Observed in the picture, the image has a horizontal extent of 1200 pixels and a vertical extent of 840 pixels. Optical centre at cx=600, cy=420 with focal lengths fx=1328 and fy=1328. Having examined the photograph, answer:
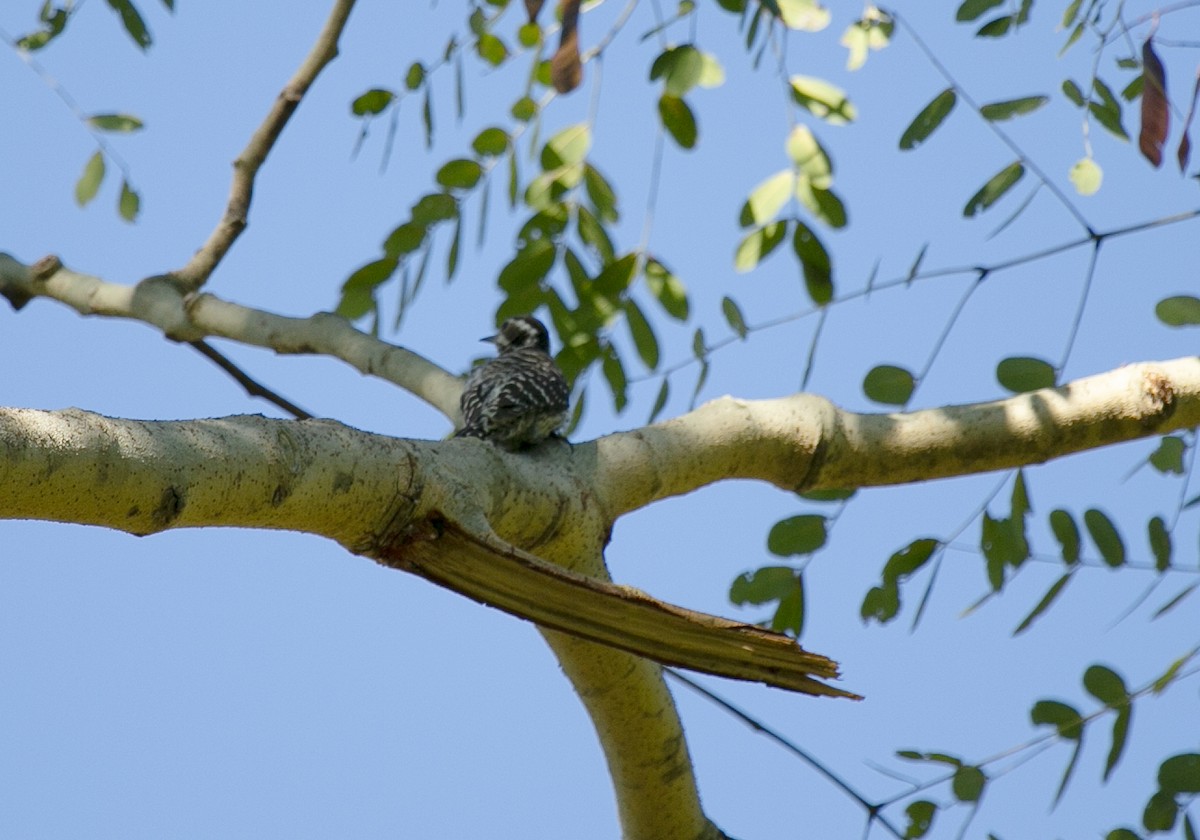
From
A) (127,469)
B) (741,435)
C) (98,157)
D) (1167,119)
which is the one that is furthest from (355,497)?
(98,157)

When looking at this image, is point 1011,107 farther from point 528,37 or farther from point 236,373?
point 236,373

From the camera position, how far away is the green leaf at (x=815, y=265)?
3.48 metres

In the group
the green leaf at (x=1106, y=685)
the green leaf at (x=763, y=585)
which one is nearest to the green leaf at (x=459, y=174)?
the green leaf at (x=763, y=585)

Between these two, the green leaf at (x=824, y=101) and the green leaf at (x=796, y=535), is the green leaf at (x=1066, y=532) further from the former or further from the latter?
the green leaf at (x=824, y=101)

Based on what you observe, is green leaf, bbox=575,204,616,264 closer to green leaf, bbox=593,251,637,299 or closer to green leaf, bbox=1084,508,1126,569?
green leaf, bbox=593,251,637,299

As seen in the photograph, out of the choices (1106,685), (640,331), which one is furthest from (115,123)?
(1106,685)

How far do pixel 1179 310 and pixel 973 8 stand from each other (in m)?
0.99

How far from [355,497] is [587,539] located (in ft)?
2.42

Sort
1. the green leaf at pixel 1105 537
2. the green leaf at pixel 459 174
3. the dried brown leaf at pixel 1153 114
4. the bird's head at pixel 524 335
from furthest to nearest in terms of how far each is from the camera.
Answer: the bird's head at pixel 524 335
the green leaf at pixel 459 174
the green leaf at pixel 1105 537
the dried brown leaf at pixel 1153 114

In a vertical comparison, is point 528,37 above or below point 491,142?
above

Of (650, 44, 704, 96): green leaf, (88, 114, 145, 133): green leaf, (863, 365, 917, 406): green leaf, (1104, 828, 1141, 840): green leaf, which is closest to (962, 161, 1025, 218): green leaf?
(863, 365, 917, 406): green leaf

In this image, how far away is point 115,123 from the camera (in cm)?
452

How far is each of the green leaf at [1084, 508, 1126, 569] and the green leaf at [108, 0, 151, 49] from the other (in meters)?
2.86

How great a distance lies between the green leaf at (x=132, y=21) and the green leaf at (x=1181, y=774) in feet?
10.5
